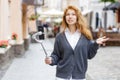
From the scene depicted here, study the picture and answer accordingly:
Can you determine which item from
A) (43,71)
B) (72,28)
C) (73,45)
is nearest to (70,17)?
(72,28)

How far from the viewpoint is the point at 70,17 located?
5.30m

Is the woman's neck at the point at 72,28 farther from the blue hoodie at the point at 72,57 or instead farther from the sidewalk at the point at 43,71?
the sidewalk at the point at 43,71

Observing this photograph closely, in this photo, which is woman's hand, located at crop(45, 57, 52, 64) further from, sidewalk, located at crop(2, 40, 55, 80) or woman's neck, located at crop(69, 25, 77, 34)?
sidewalk, located at crop(2, 40, 55, 80)

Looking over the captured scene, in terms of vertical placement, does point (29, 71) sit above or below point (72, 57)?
below

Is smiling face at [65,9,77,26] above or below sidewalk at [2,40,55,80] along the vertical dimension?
above

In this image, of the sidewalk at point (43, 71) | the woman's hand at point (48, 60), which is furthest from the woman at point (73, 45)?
the sidewalk at point (43, 71)

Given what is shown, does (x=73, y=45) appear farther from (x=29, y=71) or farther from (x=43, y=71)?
(x=29, y=71)

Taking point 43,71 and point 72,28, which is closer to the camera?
point 72,28

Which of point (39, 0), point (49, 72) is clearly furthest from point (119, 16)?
point (49, 72)

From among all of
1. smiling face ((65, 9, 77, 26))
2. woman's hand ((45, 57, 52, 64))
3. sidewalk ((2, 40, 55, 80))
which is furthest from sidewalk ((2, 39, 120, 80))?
smiling face ((65, 9, 77, 26))

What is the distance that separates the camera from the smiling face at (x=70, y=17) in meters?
5.30

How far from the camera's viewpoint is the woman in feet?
17.4

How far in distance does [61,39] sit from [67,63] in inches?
11.7

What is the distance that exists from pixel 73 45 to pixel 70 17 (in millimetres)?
337
